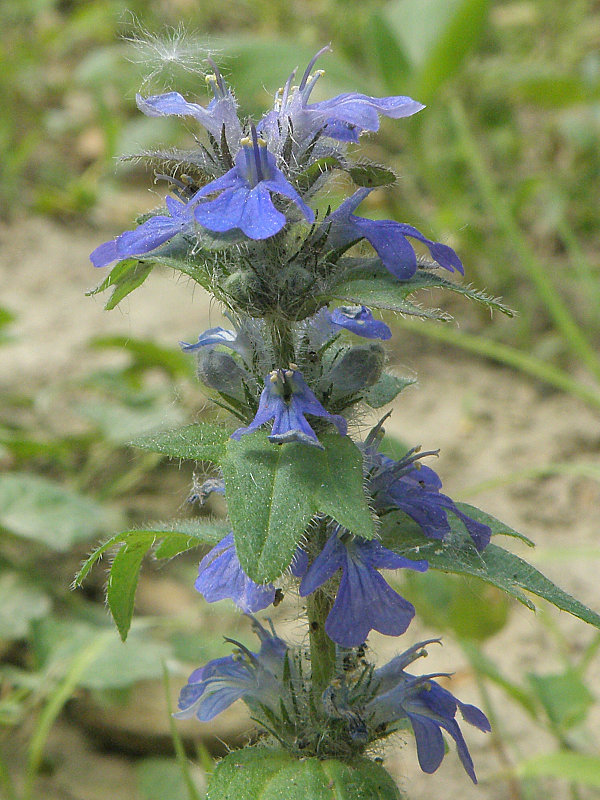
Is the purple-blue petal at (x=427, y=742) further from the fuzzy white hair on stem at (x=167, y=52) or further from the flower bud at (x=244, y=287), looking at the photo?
the fuzzy white hair on stem at (x=167, y=52)

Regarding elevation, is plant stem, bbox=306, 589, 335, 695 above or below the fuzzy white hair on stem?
below

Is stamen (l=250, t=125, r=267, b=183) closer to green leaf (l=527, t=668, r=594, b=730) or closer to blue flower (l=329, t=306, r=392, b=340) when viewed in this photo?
blue flower (l=329, t=306, r=392, b=340)

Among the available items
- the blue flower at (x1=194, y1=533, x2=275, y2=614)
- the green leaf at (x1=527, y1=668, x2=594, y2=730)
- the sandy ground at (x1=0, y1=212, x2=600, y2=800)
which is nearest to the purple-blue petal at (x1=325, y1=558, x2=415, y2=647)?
the blue flower at (x1=194, y1=533, x2=275, y2=614)

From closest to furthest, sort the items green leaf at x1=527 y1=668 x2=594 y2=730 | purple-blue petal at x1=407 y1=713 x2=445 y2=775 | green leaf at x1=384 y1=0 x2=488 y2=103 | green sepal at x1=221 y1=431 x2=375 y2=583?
green sepal at x1=221 y1=431 x2=375 y2=583, purple-blue petal at x1=407 y1=713 x2=445 y2=775, green leaf at x1=527 y1=668 x2=594 y2=730, green leaf at x1=384 y1=0 x2=488 y2=103

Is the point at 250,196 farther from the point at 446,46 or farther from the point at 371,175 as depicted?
the point at 446,46

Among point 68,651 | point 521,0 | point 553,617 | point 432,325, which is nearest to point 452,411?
point 432,325

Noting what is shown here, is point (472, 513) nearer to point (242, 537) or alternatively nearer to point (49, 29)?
point (242, 537)

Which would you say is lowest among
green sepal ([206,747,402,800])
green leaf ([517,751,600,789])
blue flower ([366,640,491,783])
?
green leaf ([517,751,600,789])

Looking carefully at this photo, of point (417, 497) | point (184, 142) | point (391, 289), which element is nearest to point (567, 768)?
point (417, 497)

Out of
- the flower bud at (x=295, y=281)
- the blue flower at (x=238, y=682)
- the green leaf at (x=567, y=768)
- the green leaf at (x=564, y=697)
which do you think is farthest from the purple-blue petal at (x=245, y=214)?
the green leaf at (x=564, y=697)
